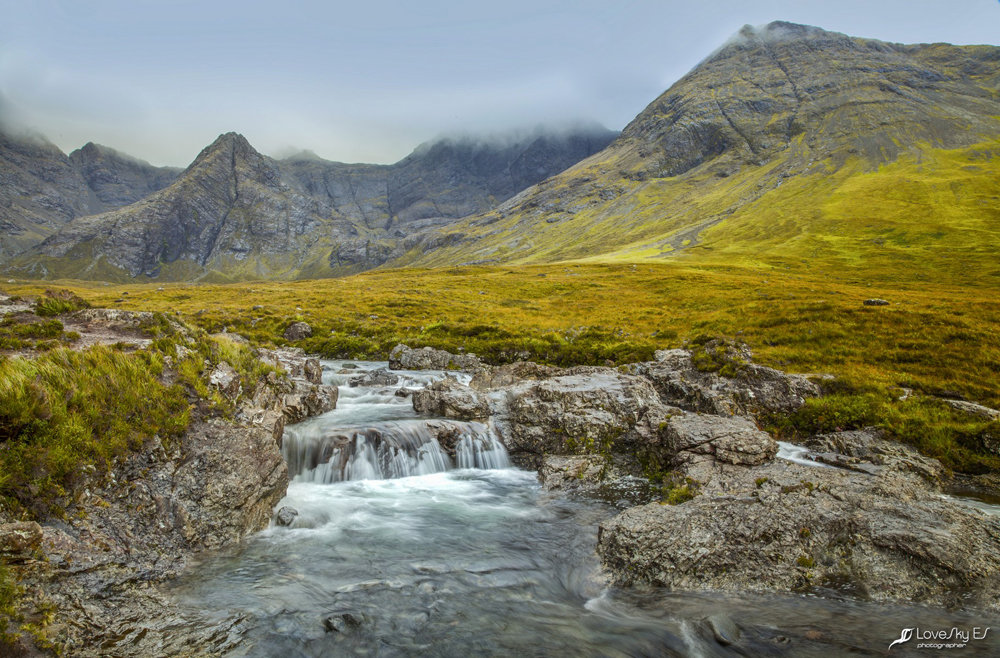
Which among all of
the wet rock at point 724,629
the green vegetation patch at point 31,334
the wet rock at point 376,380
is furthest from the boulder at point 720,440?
the green vegetation patch at point 31,334

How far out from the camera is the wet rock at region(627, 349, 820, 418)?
Result: 65.9ft

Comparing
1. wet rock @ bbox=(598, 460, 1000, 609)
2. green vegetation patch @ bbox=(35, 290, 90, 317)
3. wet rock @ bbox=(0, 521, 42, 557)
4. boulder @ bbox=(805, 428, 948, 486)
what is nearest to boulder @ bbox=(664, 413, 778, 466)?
wet rock @ bbox=(598, 460, 1000, 609)

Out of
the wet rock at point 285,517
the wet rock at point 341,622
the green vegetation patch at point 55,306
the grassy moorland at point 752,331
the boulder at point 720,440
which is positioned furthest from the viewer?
the grassy moorland at point 752,331

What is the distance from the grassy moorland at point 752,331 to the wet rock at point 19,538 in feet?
78.5

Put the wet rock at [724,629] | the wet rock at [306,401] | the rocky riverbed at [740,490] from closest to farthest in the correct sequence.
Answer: the wet rock at [724,629], the rocky riverbed at [740,490], the wet rock at [306,401]

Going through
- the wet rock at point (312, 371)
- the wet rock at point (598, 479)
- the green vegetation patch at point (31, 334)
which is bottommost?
the wet rock at point (598, 479)

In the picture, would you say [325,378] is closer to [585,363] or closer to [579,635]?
[585,363]

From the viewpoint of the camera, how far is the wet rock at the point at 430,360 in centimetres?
3316

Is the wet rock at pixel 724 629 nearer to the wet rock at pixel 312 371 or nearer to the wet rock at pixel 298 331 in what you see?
the wet rock at pixel 312 371

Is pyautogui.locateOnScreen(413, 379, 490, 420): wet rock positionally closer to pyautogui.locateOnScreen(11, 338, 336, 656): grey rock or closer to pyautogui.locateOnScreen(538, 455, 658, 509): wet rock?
pyautogui.locateOnScreen(538, 455, 658, 509): wet rock

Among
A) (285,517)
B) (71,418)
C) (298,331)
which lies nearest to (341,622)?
(285,517)

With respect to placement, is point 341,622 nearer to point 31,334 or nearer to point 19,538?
point 19,538

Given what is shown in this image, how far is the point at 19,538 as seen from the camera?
24.1 feet

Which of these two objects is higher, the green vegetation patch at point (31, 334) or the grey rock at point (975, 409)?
the green vegetation patch at point (31, 334)
